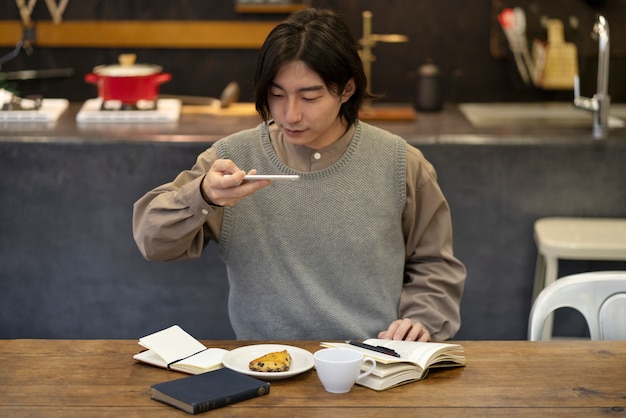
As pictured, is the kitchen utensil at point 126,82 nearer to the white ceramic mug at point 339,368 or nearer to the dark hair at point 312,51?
the dark hair at point 312,51

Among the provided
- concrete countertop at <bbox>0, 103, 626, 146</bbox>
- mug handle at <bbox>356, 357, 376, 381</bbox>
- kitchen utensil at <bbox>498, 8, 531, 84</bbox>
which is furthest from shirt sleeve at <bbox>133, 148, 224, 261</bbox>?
kitchen utensil at <bbox>498, 8, 531, 84</bbox>

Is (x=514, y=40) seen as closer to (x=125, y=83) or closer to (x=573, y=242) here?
(x=573, y=242)

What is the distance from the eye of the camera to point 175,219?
1.93 meters

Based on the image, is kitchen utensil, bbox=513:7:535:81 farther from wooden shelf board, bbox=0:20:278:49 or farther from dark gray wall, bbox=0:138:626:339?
wooden shelf board, bbox=0:20:278:49

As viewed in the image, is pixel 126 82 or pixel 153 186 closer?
pixel 153 186

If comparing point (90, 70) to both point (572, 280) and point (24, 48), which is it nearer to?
point (24, 48)

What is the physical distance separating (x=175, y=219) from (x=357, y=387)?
1.72 ft

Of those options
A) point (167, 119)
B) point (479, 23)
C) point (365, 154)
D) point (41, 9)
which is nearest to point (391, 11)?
point (479, 23)

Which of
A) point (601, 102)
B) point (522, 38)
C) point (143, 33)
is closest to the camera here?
point (601, 102)

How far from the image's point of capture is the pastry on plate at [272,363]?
5.52 feet

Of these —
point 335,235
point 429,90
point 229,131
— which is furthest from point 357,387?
point 429,90

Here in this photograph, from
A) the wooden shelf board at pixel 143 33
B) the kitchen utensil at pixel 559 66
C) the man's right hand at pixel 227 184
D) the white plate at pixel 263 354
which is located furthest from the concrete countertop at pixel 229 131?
the white plate at pixel 263 354

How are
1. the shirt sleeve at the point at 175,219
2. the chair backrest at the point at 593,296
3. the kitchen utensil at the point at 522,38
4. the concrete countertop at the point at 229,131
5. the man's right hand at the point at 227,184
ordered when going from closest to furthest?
the man's right hand at the point at 227,184 < the shirt sleeve at the point at 175,219 < the chair backrest at the point at 593,296 < the concrete countertop at the point at 229,131 < the kitchen utensil at the point at 522,38

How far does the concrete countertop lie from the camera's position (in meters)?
3.20
